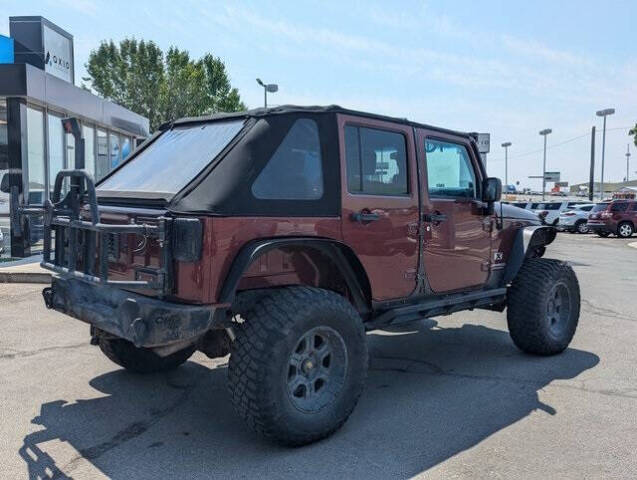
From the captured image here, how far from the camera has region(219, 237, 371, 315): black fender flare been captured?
352 centimetres

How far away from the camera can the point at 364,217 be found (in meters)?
4.20

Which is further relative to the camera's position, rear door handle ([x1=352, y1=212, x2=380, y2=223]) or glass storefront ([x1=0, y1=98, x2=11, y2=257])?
glass storefront ([x1=0, y1=98, x2=11, y2=257])

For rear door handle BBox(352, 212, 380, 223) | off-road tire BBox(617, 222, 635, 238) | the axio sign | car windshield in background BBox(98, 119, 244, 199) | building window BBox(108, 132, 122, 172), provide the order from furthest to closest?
off-road tire BBox(617, 222, 635, 238) < building window BBox(108, 132, 122, 172) < the axio sign < rear door handle BBox(352, 212, 380, 223) < car windshield in background BBox(98, 119, 244, 199)

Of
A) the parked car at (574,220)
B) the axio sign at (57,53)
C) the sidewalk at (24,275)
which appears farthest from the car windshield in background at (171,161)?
Answer: the parked car at (574,220)

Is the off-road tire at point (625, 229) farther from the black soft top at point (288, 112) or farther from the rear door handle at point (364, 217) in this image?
the rear door handle at point (364, 217)

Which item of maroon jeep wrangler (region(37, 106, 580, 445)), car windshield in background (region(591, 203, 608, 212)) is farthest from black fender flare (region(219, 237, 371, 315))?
car windshield in background (region(591, 203, 608, 212))

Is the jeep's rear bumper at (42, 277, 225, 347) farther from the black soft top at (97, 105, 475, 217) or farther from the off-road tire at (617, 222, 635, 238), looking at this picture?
the off-road tire at (617, 222, 635, 238)

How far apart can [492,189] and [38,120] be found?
1130cm

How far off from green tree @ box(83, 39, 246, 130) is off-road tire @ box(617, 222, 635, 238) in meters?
22.0

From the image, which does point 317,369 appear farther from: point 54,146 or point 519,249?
point 54,146

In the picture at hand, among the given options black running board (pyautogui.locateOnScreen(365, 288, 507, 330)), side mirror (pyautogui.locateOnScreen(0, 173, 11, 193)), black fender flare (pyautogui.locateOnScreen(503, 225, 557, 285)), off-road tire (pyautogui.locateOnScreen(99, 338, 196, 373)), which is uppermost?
side mirror (pyautogui.locateOnScreen(0, 173, 11, 193))

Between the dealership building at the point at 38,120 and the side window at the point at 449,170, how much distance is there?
18.9 ft

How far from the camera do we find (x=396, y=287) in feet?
14.8

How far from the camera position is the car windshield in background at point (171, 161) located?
3982mm
